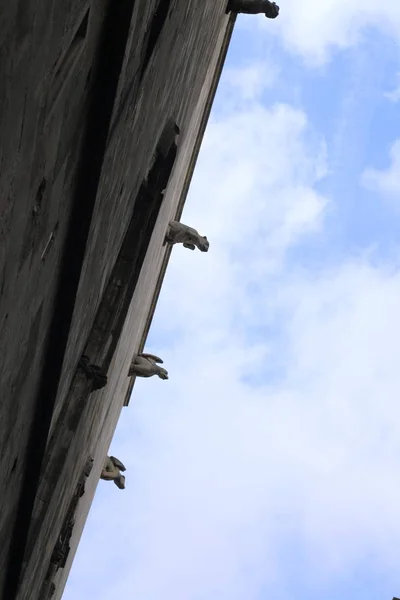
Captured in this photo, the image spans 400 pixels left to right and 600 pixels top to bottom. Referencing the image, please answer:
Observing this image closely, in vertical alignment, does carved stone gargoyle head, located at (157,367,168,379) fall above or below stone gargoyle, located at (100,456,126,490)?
above

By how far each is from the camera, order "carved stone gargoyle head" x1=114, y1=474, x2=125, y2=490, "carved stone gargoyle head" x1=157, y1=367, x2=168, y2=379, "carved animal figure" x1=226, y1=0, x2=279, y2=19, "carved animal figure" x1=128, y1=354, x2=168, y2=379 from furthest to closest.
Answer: "carved stone gargoyle head" x1=114, y1=474, x2=125, y2=490
"carved animal figure" x1=128, y1=354, x2=168, y2=379
"carved stone gargoyle head" x1=157, y1=367, x2=168, y2=379
"carved animal figure" x1=226, y1=0, x2=279, y2=19

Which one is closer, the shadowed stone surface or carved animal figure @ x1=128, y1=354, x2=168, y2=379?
the shadowed stone surface

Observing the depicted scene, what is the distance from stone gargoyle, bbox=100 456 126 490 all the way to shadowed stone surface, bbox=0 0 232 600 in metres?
4.94

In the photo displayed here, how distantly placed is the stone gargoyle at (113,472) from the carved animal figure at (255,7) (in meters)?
8.10

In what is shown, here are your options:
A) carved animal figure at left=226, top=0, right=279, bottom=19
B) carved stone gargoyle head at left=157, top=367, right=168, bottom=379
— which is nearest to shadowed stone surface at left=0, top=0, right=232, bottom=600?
carved animal figure at left=226, top=0, right=279, bottom=19

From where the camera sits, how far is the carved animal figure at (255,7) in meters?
11.4

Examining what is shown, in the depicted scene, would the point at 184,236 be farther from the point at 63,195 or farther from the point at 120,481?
the point at 63,195

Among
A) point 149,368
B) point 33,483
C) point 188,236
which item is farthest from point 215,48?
point 33,483

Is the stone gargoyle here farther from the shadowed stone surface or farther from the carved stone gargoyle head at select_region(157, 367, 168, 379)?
the shadowed stone surface

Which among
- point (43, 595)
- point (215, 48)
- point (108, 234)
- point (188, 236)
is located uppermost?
point (215, 48)

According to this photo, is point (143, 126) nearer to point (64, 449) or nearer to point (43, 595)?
point (64, 449)

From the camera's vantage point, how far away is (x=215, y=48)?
11.9m

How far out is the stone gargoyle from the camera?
15.9 meters

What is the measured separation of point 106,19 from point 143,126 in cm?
229
